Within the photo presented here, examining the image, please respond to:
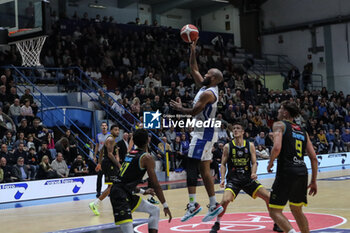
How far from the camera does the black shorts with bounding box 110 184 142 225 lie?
614cm

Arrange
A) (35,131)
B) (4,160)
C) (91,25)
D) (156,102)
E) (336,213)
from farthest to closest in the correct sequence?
(91,25) < (156,102) < (35,131) < (4,160) < (336,213)

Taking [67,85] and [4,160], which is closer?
[4,160]

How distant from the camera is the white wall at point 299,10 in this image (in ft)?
99.8

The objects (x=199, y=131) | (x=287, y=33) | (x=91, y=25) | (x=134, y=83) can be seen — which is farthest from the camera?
(x=287, y=33)

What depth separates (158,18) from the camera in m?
31.1

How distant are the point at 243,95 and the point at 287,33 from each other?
9892 mm

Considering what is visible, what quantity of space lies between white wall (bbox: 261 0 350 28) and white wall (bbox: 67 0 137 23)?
371 inches

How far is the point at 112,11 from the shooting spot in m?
27.2

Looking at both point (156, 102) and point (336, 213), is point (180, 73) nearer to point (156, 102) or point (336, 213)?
point (156, 102)

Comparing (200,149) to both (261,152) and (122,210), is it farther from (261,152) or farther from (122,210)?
(261,152)

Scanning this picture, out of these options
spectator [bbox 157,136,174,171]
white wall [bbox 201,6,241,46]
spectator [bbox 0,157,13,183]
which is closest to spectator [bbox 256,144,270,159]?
spectator [bbox 157,136,174,171]

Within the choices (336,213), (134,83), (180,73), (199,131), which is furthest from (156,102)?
(199,131)

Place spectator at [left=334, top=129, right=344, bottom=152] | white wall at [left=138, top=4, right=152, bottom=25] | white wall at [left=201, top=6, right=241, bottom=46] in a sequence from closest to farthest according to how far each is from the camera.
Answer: spectator at [left=334, top=129, right=344, bottom=152] → white wall at [left=138, top=4, right=152, bottom=25] → white wall at [left=201, top=6, right=241, bottom=46]

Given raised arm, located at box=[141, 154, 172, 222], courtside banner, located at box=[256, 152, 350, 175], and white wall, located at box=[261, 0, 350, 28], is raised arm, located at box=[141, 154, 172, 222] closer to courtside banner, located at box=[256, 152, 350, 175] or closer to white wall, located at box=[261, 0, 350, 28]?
courtside banner, located at box=[256, 152, 350, 175]
